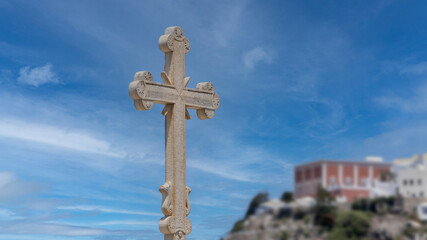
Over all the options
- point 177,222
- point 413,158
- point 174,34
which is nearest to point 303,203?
point 413,158

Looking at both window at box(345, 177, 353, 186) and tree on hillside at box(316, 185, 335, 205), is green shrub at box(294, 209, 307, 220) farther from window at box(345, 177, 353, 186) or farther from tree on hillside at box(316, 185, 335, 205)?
window at box(345, 177, 353, 186)

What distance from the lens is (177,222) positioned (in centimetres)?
818

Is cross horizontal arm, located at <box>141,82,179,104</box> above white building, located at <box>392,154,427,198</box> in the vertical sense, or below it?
above

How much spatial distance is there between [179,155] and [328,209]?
5222 mm

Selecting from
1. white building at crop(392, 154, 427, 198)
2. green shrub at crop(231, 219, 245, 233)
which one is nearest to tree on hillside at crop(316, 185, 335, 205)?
white building at crop(392, 154, 427, 198)

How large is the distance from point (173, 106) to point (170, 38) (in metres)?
1.12

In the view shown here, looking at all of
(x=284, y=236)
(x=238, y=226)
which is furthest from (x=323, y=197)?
(x=238, y=226)

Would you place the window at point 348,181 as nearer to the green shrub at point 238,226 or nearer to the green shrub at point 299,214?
the green shrub at point 299,214

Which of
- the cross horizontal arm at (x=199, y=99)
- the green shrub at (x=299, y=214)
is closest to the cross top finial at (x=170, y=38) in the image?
the cross horizontal arm at (x=199, y=99)

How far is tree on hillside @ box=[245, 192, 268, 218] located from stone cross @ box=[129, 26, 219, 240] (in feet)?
14.8

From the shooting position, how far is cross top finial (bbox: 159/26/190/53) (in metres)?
8.58

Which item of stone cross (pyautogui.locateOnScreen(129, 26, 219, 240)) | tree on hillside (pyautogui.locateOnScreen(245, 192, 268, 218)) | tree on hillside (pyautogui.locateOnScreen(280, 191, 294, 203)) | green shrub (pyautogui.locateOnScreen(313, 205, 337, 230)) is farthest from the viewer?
stone cross (pyautogui.locateOnScreen(129, 26, 219, 240))

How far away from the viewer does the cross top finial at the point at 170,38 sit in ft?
28.1

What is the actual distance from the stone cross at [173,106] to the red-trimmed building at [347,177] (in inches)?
202
